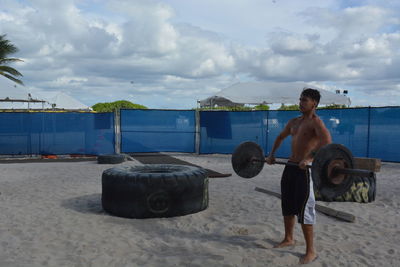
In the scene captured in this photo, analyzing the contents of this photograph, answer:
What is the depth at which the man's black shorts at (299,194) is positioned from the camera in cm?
369

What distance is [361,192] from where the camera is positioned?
614cm

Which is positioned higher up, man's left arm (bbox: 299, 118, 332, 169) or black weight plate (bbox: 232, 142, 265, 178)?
man's left arm (bbox: 299, 118, 332, 169)

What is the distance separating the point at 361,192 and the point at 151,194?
3346 mm

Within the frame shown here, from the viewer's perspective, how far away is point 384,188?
7.44 m

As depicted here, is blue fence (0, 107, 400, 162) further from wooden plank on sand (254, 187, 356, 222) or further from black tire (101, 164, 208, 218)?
black tire (101, 164, 208, 218)

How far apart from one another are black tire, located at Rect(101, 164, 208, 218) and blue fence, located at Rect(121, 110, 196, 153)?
768 cm

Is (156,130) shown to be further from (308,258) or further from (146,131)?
(308,258)

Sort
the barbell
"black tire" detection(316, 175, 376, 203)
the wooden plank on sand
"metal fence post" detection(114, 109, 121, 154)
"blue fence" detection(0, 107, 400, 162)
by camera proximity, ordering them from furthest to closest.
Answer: "metal fence post" detection(114, 109, 121, 154) < "blue fence" detection(0, 107, 400, 162) < "black tire" detection(316, 175, 376, 203) < the wooden plank on sand < the barbell

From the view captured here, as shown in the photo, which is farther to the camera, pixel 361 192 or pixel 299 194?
pixel 361 192

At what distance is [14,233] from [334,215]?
13.1 ft

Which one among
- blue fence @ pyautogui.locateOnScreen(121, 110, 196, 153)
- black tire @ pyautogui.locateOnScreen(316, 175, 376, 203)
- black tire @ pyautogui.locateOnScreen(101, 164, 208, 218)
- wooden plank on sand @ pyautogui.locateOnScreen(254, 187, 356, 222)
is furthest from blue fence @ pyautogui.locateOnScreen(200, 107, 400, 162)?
black tire @ pyautogui.locateOnScreen(101, 164, 208, 218)

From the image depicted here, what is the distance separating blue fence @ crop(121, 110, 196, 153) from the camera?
42.4 feet

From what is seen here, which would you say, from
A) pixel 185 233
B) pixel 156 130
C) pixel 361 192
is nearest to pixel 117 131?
pixel 156 130

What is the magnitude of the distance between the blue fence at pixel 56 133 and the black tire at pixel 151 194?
769cm
